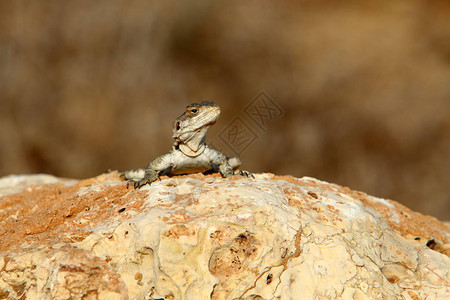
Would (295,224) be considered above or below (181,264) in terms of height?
above

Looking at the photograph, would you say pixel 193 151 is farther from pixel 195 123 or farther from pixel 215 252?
pixel 215 252

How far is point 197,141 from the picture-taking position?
5746 mm

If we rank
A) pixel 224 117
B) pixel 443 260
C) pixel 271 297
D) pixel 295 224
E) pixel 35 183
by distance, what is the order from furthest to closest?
pixel 224 117 → pixel 35 183 → pixel 443 260 → pixel 295 224 → pixel 271 297

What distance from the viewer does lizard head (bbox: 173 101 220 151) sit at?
5.52 m

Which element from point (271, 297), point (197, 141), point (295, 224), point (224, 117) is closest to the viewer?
point (271, 297)

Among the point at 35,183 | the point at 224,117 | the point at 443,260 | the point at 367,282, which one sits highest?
the point at 224,117

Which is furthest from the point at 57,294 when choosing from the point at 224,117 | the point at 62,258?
→ the point at 224,117

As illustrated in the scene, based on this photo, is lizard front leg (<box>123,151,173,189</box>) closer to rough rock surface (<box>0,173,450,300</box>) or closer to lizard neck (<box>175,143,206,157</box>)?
lizard neck (<box>175,143,206,157</box>)

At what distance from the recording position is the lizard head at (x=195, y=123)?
5.52 meters

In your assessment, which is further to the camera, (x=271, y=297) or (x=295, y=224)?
(x=295, y=224)

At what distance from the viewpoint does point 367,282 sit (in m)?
3.63

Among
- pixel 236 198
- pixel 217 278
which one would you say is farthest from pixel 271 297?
pixel 236 198

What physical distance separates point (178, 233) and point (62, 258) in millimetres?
1034

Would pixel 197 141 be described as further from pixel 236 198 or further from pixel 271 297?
pixel 271 297
